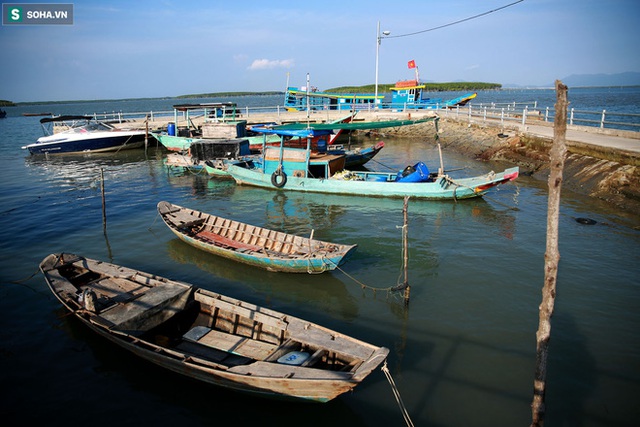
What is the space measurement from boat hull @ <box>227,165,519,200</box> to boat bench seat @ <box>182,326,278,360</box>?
1130cm

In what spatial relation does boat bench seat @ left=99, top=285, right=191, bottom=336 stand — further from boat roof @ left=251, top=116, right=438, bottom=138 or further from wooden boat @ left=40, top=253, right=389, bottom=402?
boat roof @ left=251, top=116, right=438, bottom=138

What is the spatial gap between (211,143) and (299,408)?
20745 millimetres

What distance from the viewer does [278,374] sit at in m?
5.64

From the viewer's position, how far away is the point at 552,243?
4754 millimetres

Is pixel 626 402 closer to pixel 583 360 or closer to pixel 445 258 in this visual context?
pixel 583 360

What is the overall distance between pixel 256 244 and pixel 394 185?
25.9 ft

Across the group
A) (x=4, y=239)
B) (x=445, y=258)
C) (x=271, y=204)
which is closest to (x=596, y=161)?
(x=445, y=258)

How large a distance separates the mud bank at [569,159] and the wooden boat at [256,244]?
494 inches

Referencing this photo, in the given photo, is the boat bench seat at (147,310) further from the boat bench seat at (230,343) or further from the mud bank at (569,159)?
the mud bank at (569,159)

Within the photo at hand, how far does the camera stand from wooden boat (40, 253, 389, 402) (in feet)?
18.5

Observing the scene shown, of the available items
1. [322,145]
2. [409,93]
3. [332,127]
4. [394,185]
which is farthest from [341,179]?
[409,93]

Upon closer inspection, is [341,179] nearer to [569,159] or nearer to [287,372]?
[569,159]

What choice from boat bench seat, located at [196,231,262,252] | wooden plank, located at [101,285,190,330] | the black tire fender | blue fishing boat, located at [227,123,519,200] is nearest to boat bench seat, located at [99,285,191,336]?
wooden plank, located at [101,285,190,330]

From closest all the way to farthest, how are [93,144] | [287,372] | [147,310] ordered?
[287,372] < [147,310] < [93,144]
